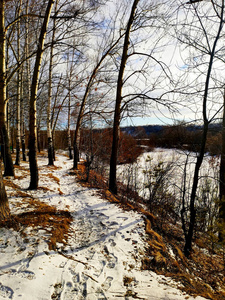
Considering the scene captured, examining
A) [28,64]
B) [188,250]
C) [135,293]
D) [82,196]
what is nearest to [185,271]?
[188,250]

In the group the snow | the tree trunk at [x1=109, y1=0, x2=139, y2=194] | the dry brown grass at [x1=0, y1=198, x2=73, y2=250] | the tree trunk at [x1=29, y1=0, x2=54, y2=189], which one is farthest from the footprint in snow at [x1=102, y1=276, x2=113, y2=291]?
the tree trunk at [x1=109, y1=0, x2=139, y2=194]

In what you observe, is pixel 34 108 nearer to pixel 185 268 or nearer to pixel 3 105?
pixel 3 105

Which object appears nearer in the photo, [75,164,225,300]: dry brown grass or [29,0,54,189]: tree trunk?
[75,164,225,300]: dry brown grass

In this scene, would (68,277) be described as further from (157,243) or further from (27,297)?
(157,243)

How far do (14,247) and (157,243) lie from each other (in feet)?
8.18

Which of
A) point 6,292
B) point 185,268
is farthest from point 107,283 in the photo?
point 185,268

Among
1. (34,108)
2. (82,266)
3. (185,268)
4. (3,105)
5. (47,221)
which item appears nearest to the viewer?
(82,266)

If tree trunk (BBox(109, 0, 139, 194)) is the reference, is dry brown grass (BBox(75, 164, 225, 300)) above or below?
below

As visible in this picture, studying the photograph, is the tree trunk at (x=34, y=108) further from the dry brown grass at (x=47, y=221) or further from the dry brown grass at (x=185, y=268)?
the dry brown grass at (x=185, y=268)

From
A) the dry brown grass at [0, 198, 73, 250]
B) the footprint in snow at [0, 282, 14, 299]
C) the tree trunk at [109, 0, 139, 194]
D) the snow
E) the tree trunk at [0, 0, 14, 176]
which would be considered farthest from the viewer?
the tree trunk at [109, 0, 139, 194]

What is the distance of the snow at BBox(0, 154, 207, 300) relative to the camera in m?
1.88

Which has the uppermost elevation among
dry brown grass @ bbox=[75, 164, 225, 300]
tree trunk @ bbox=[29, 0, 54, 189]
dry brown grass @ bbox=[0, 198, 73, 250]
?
tree trunk @ bbox=[29, 0, 54, 189]

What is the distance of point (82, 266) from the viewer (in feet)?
7.61

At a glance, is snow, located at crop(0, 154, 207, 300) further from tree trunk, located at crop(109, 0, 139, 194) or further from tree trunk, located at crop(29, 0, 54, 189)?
tree trunk, located at crop(109, 0, 139, 194)
